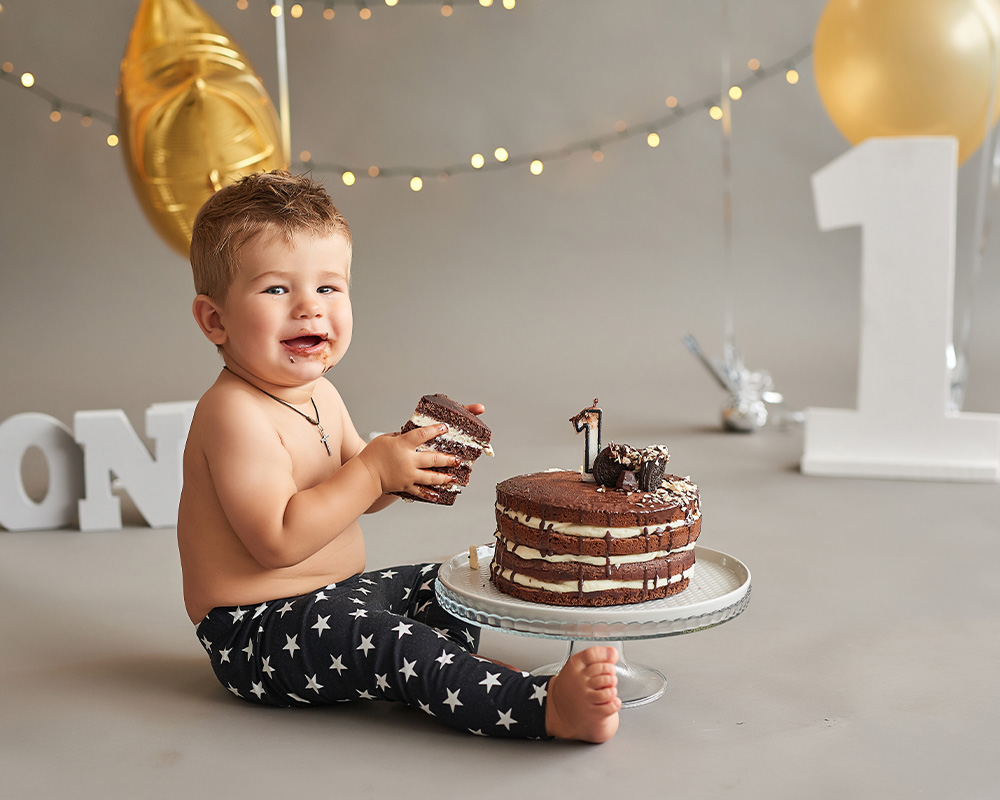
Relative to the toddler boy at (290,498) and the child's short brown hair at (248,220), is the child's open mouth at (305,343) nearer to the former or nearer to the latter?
the toddler boy at (290,498)

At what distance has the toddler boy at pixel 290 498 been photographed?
1535 millimetres

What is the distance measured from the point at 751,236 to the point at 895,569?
315 cm

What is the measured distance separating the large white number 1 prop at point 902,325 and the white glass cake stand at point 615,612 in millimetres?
1841

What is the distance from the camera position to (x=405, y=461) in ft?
5.25

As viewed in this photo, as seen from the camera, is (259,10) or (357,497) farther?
(259,10)

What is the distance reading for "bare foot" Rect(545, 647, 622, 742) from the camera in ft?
4.66

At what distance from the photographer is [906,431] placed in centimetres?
338

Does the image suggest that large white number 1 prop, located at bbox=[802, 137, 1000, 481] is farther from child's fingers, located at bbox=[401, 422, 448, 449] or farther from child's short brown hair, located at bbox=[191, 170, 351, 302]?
child's short brown hair, located at bbox=[191, 170, 351, 302]

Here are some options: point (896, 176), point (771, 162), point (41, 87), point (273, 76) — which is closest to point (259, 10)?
point (273, 76)

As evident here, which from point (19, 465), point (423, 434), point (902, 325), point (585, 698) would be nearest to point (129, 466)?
point (19, 465)

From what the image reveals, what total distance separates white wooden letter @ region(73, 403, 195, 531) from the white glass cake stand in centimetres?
131

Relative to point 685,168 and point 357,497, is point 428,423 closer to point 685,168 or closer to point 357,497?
point 357,497

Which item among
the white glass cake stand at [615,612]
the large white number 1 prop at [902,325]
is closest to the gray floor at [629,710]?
the white glass cake stand at [615,612]

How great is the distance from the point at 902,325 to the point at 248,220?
235 cm
